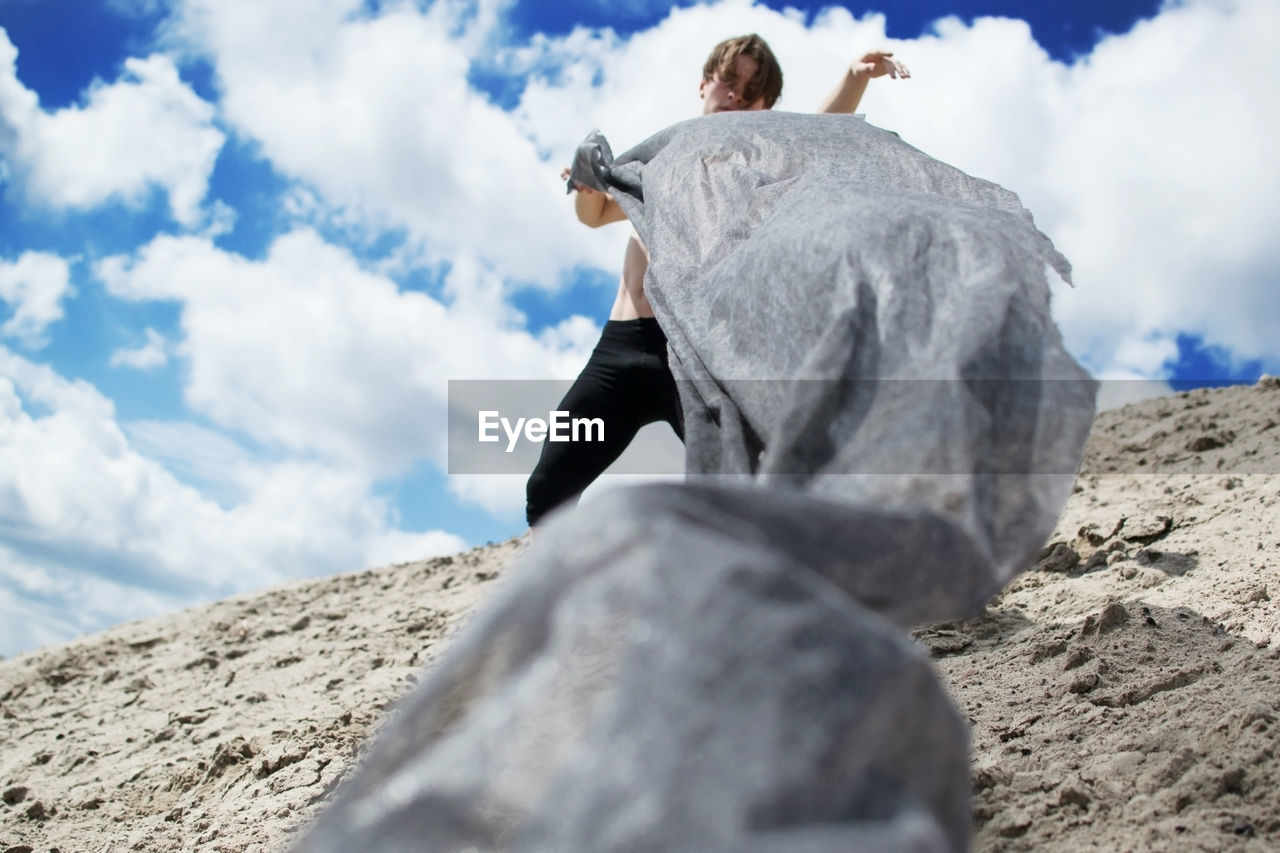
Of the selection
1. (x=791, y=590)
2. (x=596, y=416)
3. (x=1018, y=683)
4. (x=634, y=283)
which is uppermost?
(x=634, y=283)

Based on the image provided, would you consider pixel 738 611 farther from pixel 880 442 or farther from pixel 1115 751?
pixel 1115 751

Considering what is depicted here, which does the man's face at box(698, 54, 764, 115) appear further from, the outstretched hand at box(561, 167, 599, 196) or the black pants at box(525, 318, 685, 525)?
the black pants at box(525, 318, 685, 525)

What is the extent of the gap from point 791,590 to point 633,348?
6.69ft

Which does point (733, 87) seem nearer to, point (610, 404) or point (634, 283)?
point (634, 283)

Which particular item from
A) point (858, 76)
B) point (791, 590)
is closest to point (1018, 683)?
point (858, 76)

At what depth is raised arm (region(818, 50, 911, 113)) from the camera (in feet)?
9.36

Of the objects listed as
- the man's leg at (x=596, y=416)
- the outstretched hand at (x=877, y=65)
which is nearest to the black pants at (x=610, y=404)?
the man's leg at (x=596, y=416)

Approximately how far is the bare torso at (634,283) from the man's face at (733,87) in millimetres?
458

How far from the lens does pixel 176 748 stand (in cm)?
458

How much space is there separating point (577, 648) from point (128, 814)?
145 inches

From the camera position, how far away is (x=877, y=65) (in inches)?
113

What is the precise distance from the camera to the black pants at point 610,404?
2980 mm

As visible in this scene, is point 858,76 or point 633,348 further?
point 633,348

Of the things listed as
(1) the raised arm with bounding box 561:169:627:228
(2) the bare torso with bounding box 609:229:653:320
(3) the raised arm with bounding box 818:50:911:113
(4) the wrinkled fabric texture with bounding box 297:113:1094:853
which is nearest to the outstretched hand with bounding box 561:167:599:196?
(1) the raised arm with bounding box 561:169:627:228
